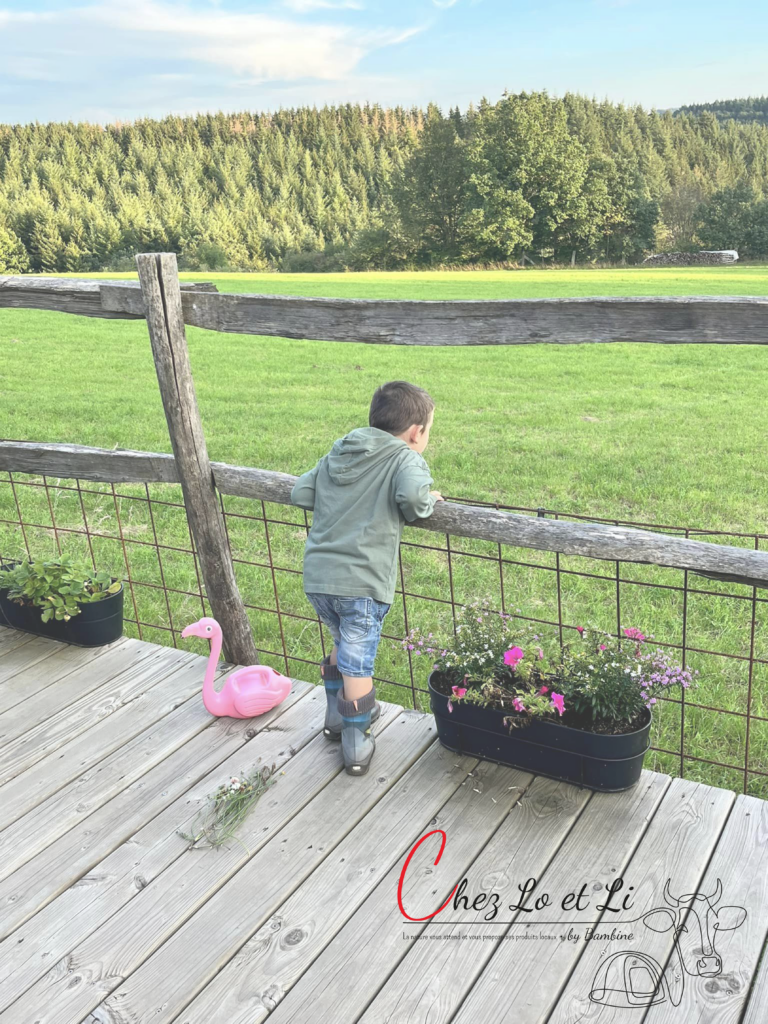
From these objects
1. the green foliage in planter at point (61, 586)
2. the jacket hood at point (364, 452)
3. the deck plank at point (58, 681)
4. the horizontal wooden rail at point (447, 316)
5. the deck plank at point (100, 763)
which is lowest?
the deck plank at point (100, 763)

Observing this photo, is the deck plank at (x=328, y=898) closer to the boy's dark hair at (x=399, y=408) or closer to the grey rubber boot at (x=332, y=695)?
the grey rubber boot at (x=332, y=695)

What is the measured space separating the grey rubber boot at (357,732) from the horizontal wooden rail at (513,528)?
23.7 inches

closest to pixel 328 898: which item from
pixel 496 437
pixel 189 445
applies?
pixel 189 445

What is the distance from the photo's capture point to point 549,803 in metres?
2.38

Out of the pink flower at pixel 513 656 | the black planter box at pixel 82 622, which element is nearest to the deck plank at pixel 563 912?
the pink flower at pixel 513 656

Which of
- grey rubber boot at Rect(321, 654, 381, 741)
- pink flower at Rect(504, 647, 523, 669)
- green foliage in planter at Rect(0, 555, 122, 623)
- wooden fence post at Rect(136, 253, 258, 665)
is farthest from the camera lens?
green foliage in planter at Rect(0, 555, 122, 623)

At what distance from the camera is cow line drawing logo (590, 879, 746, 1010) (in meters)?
1.76

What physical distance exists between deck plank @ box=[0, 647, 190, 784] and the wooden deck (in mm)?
19

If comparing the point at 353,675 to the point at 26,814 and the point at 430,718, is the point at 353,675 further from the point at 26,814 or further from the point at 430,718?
the point at 26,814

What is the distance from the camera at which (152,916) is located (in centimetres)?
206

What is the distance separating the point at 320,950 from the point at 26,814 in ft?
3.63

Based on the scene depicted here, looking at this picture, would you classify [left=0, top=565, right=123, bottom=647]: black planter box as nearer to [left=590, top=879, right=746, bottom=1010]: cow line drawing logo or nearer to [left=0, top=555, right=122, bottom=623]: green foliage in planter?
[left=0, top=555, right=122, bottom=623]: green foliage in planter

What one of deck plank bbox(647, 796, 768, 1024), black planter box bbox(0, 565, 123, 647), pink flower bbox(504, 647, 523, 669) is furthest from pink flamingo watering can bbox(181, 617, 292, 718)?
deck plank bbox(647, 796, 768, 1024)

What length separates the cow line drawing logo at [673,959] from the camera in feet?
5.77
